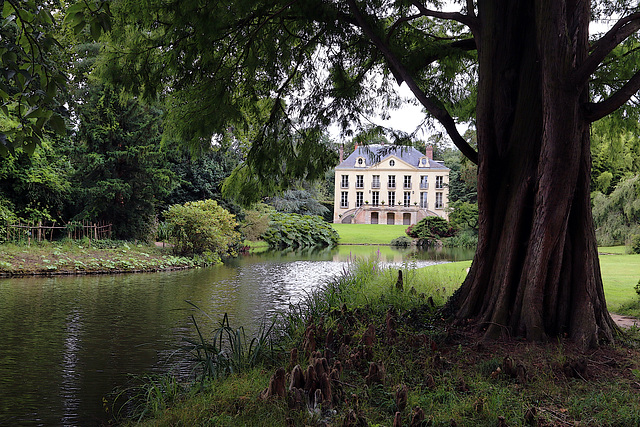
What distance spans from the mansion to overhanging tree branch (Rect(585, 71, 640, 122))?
1905 inches

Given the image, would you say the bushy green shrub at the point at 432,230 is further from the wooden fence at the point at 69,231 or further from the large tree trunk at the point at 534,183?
the large tree trunk at the point at 534,183

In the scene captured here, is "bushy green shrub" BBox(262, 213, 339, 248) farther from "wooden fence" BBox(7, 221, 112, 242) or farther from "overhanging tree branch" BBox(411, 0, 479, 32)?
"overhanging tree branch" BBox(411, 0, 479, 32)

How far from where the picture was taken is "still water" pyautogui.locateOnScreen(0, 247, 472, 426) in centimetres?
473

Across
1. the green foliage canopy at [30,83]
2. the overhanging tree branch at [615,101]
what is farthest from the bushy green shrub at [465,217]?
the green foliage canopy at [30,83]

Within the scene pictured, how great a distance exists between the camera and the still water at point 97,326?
15.5 feet

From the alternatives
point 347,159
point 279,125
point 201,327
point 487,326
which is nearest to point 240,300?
point 201,327

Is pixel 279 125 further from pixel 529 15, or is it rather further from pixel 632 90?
pixel 632 90

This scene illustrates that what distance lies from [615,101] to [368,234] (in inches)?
1343

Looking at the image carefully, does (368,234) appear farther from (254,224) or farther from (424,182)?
(424,182)

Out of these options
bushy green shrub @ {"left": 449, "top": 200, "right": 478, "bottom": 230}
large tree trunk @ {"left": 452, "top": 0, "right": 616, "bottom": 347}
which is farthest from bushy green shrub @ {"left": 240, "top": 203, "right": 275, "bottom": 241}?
large tree trunk @ {"left": 452, "top": 0, "right": 616, "bottom": 347}

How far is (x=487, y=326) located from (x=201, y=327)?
4285 mm

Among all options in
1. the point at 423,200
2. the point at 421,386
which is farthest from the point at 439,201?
the point at 421,386

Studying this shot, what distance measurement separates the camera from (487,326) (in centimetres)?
531

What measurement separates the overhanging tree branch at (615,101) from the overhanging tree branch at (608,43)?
0.32 meters
